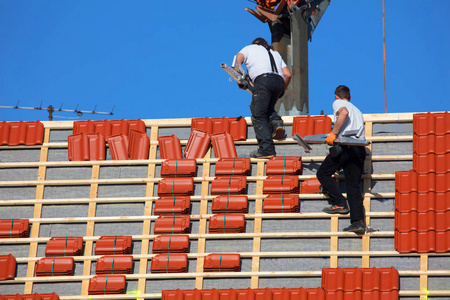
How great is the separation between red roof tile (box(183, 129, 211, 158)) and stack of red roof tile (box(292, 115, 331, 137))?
1426mm

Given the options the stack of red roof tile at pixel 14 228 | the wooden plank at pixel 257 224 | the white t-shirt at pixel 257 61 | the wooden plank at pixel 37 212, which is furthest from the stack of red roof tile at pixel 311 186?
the stack of red roof tile at pixel 14 228

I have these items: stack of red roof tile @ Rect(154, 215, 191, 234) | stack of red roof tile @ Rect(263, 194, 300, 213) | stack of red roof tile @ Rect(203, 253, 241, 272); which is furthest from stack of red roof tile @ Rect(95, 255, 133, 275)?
stack of red roof tile @ Rect(263, 194, 300, 213)

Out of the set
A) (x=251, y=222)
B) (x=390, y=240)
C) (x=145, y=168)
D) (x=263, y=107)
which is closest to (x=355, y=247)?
(x=390, y=240)

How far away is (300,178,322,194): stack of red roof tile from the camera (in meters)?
12.0

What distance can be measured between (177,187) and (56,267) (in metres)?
2.19

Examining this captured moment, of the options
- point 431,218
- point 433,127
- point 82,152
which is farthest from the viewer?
point 82,152

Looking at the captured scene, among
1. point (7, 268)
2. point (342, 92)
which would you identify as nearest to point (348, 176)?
point (342, 92)

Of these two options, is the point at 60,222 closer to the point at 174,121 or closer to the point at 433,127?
the point at 174,121

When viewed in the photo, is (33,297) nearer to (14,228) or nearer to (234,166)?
(14,228)

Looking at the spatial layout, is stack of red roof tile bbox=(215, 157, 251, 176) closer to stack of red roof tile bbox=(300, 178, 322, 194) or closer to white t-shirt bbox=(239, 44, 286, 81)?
stack of red roof tile bbox=(300, 178, 322, 194)

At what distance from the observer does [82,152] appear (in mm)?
12969

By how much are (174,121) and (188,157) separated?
0.73 m

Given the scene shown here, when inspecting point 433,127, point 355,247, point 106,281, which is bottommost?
point 106,281

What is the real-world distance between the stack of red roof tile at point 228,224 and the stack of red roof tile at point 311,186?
1.03 meters
